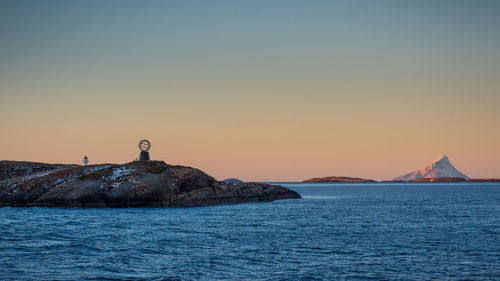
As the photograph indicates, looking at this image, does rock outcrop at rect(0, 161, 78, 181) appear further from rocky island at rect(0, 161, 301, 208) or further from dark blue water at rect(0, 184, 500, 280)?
dark blue water at rect(0, 184, 500, 280)

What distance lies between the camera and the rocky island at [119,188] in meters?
76.2

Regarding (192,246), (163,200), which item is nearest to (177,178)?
(163,200)

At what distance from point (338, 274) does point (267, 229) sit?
2093 cm

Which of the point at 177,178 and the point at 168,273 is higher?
the point at 177,178

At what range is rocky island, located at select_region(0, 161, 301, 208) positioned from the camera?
76250mm

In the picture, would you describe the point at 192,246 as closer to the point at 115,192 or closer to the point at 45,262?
the point at 45,262

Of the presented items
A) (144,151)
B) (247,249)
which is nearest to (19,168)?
(144,151)

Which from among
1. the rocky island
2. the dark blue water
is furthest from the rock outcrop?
the dark blue water

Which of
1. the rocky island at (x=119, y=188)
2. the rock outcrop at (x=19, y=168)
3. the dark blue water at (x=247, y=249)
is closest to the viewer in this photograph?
the dark blue water at (x=247, y=249)

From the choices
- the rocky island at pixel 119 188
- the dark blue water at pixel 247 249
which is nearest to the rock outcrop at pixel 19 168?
the rocky island at pixel 119 188

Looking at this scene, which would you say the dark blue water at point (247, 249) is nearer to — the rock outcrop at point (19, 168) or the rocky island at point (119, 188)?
the rocky island at point (119, 188)

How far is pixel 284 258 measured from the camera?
97.0 ft

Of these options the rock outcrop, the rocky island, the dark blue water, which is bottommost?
the dark blue water

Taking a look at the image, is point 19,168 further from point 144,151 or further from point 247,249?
point 247,249
